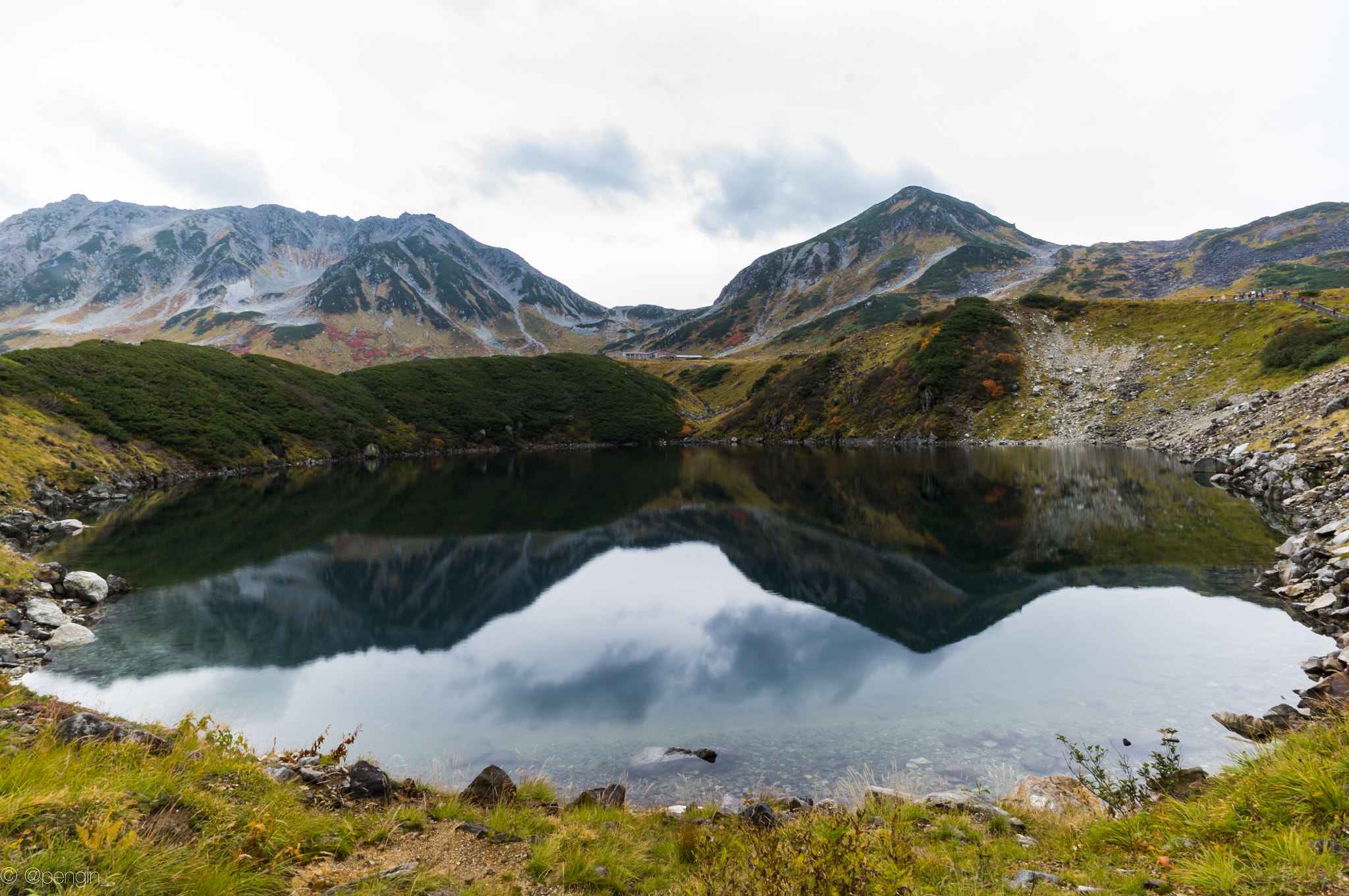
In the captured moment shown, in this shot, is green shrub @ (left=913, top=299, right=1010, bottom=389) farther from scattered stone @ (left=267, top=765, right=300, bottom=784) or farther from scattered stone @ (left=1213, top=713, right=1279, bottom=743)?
scattered stone @ (left=267, top=765, right=300, bottom=784)

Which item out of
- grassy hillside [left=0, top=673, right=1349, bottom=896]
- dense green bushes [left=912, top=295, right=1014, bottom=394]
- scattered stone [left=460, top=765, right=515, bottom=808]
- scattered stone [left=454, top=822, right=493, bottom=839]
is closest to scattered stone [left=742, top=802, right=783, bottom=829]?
grassy hillside [left=0, top=673, right=1349, bottom=896]

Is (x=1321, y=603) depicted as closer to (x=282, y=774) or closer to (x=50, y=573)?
(x=282, y=774)

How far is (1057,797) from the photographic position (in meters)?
10.7

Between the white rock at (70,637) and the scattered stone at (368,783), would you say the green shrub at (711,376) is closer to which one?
the white rock at (70,637)

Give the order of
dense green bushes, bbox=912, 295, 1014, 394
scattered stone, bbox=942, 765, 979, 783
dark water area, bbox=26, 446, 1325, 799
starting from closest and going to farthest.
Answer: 1. scattered stone, bbox=942, 765, 979, 783
2. dark water area, bbox=26, 446, 1325, 799
3. dense green bushes, bbox=912, 295, 1014, 394

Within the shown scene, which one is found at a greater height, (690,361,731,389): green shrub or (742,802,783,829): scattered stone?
(690,361,731,389): green shrub

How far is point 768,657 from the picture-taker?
20234mm

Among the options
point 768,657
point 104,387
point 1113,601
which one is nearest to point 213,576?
point 768,657

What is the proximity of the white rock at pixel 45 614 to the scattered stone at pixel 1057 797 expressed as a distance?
Result: 31.2 meters

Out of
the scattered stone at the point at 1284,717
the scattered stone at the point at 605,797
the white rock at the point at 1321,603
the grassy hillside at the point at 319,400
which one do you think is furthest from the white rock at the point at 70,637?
the grassy hillside at the point at 319,400

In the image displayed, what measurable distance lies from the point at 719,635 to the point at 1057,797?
13.3 metres

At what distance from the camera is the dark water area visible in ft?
47.5

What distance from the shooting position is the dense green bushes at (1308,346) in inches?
2304

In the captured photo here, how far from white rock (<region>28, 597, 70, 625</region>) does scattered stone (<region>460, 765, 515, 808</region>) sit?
21239mm
